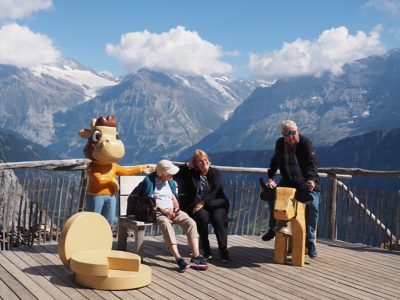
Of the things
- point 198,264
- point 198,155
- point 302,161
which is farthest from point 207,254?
point 302,161

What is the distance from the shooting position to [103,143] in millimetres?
6703

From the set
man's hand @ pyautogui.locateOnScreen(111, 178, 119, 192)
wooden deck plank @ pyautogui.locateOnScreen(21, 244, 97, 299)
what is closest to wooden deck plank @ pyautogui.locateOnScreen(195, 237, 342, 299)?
man's hand @ pyautogui.locateOnScreen(111, 178, 119, 192)

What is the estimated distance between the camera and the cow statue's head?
6707mm

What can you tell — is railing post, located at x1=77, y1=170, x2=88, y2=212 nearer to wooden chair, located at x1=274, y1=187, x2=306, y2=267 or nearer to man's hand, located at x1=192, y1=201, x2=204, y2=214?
man's hand, located at x1=192, y1=201, x2=204, y2=214

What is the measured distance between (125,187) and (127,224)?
100cm

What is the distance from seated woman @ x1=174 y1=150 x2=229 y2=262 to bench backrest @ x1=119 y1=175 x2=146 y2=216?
709 mm

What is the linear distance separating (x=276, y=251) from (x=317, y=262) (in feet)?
2.13

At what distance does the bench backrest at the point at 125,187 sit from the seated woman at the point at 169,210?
868mm

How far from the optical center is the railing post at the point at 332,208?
922cm

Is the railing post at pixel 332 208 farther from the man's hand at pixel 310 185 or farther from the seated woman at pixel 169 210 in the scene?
the seated woman at pixel 169 210

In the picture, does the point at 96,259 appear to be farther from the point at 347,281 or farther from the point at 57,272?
the point at 347,281

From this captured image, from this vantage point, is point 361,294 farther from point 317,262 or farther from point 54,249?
point 54,249

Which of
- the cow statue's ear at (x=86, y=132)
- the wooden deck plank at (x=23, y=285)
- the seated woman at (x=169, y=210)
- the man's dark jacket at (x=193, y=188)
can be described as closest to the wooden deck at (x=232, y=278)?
the wooden deck plank at (x=23, y=285)

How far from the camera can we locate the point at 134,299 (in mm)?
5070
